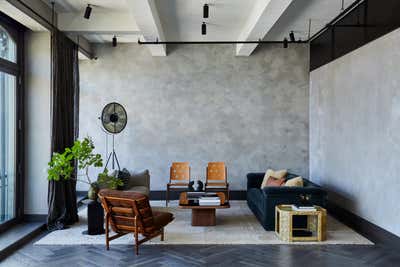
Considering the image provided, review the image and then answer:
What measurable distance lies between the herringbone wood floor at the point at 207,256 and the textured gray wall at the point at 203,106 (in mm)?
3315

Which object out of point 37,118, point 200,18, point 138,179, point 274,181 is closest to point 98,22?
point 200,18

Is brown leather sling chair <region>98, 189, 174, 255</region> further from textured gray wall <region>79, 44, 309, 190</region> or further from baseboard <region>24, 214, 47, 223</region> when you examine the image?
textured gray wall <region>79, 44, 309, 190</region>

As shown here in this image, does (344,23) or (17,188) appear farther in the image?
(344,23)

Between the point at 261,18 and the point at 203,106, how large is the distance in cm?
296

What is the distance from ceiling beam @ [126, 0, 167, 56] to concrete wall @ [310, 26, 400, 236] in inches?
121

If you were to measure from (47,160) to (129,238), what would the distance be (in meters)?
1.81

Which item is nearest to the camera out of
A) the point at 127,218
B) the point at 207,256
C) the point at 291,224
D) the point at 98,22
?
the point at 207,256

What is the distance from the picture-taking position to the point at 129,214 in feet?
14.6

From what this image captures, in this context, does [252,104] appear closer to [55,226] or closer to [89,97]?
[89,97]

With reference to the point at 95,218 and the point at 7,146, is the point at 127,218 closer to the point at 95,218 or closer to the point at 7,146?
the point at 95,218

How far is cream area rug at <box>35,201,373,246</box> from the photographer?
16.1 feet

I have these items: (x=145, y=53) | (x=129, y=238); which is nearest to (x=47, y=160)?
(x=129, y=238)

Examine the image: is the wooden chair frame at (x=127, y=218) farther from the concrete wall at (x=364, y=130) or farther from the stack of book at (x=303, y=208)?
the concrete wall at (x=364, y=130)

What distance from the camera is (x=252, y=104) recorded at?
312 inches
